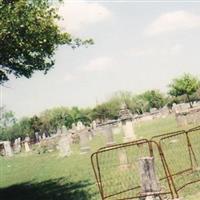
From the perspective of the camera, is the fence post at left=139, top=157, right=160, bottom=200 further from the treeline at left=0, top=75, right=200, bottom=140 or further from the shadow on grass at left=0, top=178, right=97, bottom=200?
the treeline at left=0, top=75, right=200, bottom=140

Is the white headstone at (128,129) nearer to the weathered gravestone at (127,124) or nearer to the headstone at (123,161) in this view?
the weathered gravestone at (127,124)

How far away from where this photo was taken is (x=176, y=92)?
91812mm

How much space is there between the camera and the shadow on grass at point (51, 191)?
52.1 feet

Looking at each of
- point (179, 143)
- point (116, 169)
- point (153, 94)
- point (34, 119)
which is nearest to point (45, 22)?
point (116, 169)

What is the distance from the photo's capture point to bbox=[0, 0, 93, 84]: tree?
14.5 metres

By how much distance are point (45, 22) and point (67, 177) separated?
8.02 metres

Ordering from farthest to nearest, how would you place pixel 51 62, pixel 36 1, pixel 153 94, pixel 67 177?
pixel 153 94
pixel 67 177
pixel 51 62
pixel 36 1

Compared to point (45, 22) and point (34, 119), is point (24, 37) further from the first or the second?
point (34, 119)

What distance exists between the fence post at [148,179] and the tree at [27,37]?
6.93 meters

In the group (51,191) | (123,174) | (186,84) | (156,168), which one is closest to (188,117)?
(123,174)

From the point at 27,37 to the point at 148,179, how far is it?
7703 mm

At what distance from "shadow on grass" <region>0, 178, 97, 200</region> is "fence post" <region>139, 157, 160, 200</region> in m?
5.14

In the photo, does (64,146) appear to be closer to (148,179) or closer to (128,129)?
(128,129)

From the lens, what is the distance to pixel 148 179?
948 cm
